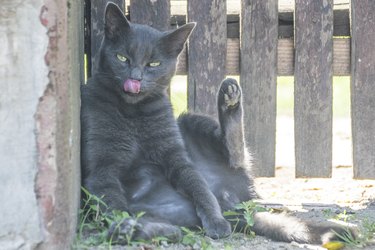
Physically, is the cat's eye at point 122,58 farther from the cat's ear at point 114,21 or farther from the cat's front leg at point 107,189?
the cat's front leg at point 107,189

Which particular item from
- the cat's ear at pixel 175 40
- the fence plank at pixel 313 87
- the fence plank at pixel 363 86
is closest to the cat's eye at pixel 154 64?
the cat's ear at pixel 175 40

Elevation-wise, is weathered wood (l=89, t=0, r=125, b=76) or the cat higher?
weathered wood (l=89, t=0, r=125, b=76)

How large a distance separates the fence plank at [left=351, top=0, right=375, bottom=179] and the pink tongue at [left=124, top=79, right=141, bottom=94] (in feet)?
5.20

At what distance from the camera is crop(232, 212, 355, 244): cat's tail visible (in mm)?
3836

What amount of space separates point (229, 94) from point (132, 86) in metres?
0.66

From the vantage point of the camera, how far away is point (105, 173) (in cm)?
407

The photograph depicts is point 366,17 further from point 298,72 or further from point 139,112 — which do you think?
point 139,112

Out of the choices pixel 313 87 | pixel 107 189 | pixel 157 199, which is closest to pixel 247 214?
pixel 157 199

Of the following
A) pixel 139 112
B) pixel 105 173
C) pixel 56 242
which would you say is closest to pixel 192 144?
pixel 139 112

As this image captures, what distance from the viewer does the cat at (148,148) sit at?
4012 millimetres

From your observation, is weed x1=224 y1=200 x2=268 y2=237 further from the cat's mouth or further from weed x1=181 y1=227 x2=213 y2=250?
the cat's mouth

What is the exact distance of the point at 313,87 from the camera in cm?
501

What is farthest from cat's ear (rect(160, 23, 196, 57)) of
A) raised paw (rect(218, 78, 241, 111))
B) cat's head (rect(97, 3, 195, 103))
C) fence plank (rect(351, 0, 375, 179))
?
fence plank (rect(351, 0, 375, 179))

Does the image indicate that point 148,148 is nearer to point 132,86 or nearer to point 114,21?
point 132,86
